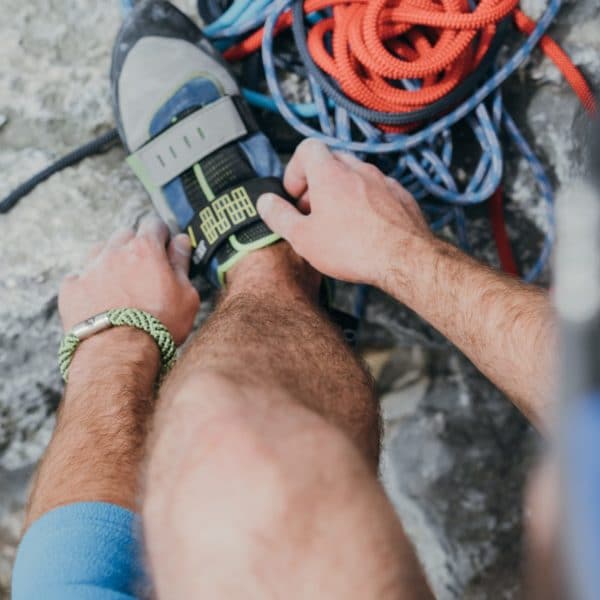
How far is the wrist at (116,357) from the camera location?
1074 mm

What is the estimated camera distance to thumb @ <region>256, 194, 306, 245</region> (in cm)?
111

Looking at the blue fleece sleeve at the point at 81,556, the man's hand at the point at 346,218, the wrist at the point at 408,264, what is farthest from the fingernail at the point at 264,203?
the blue fleece sleeve at the point at 81,556

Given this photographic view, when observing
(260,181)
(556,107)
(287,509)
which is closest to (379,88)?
(260,181)

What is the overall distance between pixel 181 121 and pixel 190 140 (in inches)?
1.4

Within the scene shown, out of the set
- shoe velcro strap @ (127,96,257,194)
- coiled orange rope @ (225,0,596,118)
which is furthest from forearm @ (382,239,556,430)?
shoe velcro strap @ (127,96,257,194)

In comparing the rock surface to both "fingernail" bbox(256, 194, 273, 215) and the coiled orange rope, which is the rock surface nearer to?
the coiled orange rope

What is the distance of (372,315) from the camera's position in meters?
1.34

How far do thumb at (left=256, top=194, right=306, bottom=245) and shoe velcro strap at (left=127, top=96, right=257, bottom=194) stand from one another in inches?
6.2

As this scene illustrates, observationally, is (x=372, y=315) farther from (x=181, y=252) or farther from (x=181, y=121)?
(x=181, y=121)

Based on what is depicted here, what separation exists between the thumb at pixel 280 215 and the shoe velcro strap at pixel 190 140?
0.52 feet

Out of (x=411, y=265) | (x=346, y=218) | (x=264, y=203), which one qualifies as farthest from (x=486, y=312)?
(x=264, y=203)

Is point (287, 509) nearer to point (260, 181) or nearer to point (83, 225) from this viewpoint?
point (260, 181)

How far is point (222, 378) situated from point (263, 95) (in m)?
0.78

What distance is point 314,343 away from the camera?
90cm
